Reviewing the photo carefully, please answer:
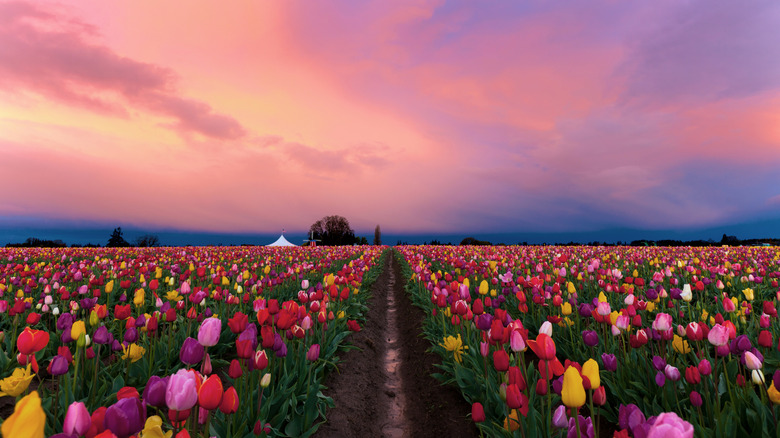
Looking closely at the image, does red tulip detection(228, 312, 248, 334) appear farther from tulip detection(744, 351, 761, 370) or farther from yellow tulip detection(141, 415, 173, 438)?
tulip detection(744, 351, 761, 370)

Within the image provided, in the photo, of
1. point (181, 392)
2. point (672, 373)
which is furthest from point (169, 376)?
point (672, 373)

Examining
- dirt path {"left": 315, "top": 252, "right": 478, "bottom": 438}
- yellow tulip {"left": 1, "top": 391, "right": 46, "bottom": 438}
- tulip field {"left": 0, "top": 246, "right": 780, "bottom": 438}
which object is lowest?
dirt path {"left": 315, "top": 252, "right": 478, "bottom": 438}

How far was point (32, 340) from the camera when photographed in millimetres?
2648

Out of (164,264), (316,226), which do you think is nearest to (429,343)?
(164,264)

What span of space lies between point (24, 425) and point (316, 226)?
81.2 meters

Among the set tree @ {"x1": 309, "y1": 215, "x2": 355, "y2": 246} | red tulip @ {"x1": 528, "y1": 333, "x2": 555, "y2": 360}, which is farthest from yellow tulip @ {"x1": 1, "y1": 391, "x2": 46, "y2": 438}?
tree @ {"x1": 309, "y1": 215, "x2": 355, "y2": 246}

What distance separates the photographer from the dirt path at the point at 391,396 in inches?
169

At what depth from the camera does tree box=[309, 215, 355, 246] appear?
77.6m

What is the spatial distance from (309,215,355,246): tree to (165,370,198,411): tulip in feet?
245

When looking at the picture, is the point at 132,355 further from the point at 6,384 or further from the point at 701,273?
the point at 701,273

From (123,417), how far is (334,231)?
78190 mm

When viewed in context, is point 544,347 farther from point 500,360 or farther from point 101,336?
point 101,336

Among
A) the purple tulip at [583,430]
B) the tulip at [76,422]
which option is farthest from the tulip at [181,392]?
the purple tulip at [583,430]

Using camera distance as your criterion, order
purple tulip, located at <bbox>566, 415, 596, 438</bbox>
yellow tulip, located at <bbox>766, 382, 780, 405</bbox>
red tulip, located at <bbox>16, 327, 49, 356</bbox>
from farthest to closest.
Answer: red tulip, located at <bbox>16, 327, 49, 356</bbox>
yellow tulip, located at <bbox>766, 382, 780, 405</bbox>
purple tulip, located at <bbox>566, 415, 596, 438</bbox>
